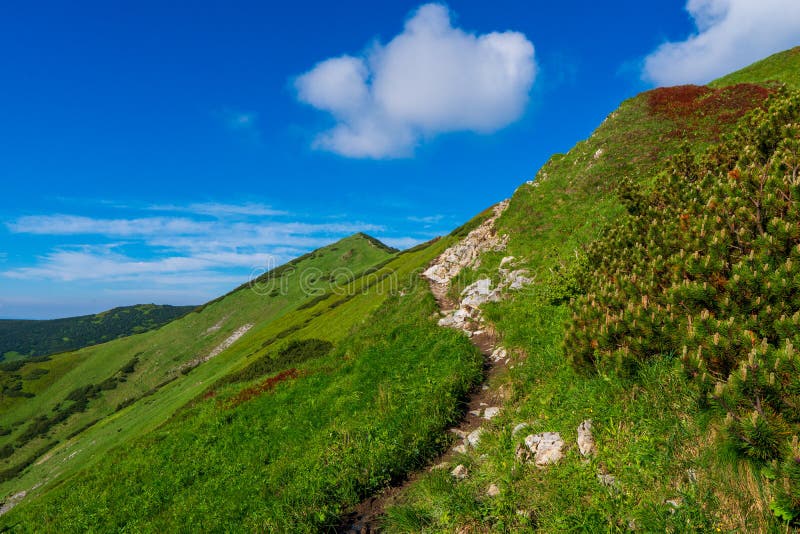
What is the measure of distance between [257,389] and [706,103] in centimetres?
5023

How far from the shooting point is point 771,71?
1861 inches

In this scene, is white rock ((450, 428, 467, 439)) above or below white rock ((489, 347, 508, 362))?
below

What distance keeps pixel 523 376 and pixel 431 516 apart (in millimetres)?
5974

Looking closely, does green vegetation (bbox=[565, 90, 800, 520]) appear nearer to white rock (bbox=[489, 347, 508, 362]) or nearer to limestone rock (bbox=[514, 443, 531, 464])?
limestone rock (bbox=[514, 443, 531, 464])

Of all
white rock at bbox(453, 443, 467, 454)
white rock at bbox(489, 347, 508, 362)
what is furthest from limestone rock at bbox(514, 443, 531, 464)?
white rock at bbox(489, 347, 508, 362)

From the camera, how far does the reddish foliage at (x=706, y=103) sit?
3400cm

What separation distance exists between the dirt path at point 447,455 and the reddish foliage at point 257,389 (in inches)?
477

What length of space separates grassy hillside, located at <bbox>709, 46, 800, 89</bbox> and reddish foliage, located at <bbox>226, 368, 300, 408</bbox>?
59760mm

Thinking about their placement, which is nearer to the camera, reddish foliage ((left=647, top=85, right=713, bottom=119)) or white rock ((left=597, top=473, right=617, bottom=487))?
white rock ((left=597, top=473, right=617, bottom=487))

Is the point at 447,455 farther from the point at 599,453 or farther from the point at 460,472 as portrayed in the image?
the point at 599,453

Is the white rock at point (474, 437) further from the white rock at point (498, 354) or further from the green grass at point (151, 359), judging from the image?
the green grass at point (151, 359)

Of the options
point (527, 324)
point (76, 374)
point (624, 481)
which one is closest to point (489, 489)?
point (624, 481)

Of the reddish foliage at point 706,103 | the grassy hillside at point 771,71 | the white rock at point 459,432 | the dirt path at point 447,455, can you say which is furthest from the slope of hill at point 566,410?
the grassy hillside at point 771,71

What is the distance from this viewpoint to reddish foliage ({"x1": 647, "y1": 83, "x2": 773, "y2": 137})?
34000 mm
